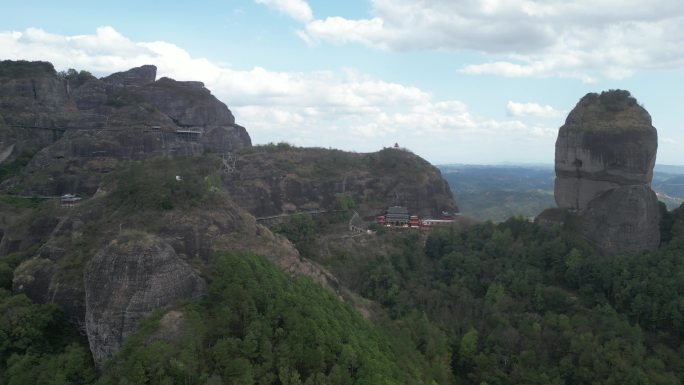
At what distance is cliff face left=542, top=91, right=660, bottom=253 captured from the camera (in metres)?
33.6

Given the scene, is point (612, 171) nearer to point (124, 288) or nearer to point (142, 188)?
point (142, 188)

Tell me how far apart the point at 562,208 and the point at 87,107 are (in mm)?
46362

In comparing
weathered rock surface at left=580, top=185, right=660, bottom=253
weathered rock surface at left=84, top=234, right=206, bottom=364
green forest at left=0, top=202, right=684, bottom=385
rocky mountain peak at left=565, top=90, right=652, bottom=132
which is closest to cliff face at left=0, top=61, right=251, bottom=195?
green forest at left=0, top=202, right=684, bottom=385

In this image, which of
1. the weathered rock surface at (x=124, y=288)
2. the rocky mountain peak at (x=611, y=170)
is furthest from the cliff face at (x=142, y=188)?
the rocky mountain peak at (x=611, y=170)

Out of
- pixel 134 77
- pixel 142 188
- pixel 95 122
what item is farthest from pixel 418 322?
pixel 134 77

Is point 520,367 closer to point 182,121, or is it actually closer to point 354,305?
point 354,305

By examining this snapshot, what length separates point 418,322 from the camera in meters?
28.4

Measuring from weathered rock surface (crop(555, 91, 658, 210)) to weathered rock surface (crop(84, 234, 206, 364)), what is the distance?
2838 cm

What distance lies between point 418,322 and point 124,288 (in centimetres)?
1565

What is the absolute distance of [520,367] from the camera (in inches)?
1030

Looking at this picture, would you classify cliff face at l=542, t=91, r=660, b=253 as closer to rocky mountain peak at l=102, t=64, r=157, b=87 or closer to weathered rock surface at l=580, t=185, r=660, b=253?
weathered rock surface at l=580, t=185, r=660, b=253

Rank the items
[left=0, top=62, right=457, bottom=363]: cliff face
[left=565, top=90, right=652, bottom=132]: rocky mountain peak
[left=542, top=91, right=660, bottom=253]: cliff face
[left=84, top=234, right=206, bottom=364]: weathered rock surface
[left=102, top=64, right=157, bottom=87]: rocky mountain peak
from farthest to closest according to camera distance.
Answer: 1. [left=102, top=64, right=157, bottom=87]: rocky mountain peak
2. [left=565, top=90, right=652, bottom=132]: rocky mountain peak
3. [left=542, top=91, right=660, bottom=253]: cliff face
4. [left=0, top=62, right=457, bottom=363]: cliff face
5. [left=84, top=234, right=206, bottom=364]: weathered rock surface

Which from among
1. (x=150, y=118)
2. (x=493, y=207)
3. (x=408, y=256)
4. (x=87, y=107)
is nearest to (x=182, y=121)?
(x=150, y=118)

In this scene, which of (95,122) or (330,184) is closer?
(330,184)
